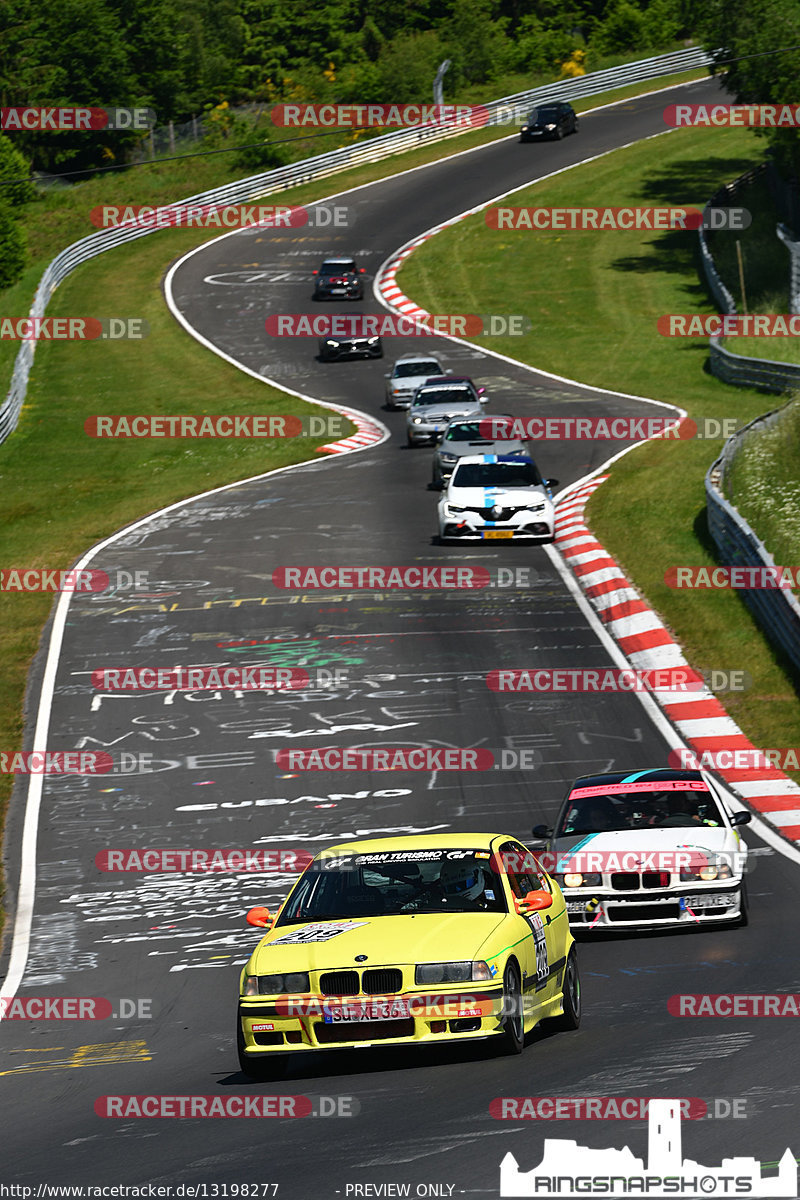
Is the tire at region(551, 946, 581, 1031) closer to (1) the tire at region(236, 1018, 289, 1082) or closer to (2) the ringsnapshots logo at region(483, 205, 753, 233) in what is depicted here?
(1) the tire at region(236, 1018, 289, 1082)

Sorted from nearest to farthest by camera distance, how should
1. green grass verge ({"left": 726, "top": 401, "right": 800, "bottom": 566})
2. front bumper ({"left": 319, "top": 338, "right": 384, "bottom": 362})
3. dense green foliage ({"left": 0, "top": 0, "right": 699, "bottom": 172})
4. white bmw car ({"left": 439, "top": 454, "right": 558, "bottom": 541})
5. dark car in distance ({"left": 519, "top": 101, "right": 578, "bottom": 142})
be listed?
green grass verge ({"left": 726, "top": 401, "right": 800, "bottom": 566})
white bmw car ({"left": 439, "top": 454, "right": 558, "bottom": 541})
front bumper ({"left": 319, "top": 338, "right": 384, "bottom": 362})
dark car in distance ({"left": 519, "top": 101, "right": 578, "bottom": 142})
dense green foliage ({"left": 0, "top": 0, "right": 699, "bottom": 172})

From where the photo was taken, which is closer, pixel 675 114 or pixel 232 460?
pixel 232 460

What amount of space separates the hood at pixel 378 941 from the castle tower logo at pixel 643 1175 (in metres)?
2.01

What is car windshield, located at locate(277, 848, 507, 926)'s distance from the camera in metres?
10.0

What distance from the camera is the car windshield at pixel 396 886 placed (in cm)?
1000

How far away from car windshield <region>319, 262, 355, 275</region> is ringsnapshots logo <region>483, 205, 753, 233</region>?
9775 mm

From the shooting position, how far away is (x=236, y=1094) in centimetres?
919

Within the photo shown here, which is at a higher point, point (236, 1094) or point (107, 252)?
point (236, 1094)

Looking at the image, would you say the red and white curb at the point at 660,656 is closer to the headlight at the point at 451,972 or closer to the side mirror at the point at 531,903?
the side mirror at the point at 531,903

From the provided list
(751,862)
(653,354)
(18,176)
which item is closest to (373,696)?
(751,862)

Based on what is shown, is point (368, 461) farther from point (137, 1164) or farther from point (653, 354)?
point (137, 1164)

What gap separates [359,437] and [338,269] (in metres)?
17.8

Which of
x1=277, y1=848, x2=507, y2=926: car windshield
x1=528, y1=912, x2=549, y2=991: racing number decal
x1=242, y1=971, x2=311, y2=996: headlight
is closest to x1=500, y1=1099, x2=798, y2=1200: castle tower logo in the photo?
x1=242, y1=971, x2=311, y2=996: headlight

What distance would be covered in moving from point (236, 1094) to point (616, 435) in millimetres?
30893
